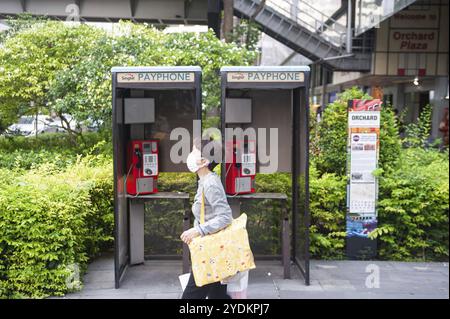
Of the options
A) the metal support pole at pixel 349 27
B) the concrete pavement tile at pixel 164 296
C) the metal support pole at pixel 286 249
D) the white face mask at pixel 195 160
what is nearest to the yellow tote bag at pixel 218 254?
the white face mask at pixel 195 160

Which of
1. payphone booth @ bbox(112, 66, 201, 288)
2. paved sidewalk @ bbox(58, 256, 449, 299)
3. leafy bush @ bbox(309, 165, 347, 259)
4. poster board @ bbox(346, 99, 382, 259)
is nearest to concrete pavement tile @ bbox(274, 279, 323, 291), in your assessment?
paved sidewalk @ bbox(58, 256, 449, 299)

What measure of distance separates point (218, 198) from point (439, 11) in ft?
60.4

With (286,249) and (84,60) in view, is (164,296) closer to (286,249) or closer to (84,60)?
(286,249)

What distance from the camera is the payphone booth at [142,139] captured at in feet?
18.3

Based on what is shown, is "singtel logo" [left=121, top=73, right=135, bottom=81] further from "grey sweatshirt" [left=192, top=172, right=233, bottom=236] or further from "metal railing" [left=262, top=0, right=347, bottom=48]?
"metal railing" [left=262, top=0, right=347, bottom=48]

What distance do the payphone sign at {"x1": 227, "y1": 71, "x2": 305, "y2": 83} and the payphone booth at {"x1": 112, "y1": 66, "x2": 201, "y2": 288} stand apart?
386 millimetres

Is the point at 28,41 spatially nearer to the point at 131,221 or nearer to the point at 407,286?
the point at 131,221

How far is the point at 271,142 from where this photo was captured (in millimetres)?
6781

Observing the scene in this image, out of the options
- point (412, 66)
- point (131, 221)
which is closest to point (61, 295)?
point (131, 221)

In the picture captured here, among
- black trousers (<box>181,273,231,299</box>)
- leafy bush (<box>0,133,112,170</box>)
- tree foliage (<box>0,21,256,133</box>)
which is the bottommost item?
black trousers (<box>181,273,231,299</box>)

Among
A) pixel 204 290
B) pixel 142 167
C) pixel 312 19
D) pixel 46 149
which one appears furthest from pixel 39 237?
pixel 312 19

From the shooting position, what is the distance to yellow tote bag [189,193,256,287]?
418 cm

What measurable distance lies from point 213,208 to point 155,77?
6.28 ft

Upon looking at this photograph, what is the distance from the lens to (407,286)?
5883 mm
